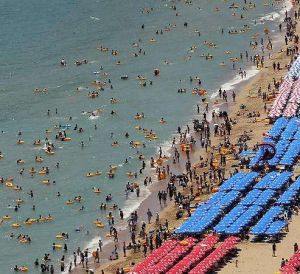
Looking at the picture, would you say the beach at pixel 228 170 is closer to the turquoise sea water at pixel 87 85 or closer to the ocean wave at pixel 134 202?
the ocean wave at pixel 134 202

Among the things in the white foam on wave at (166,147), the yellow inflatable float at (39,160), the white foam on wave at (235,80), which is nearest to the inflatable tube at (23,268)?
the yellow inflatable float at (39,160)

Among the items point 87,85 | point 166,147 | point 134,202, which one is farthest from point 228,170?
point 87,85

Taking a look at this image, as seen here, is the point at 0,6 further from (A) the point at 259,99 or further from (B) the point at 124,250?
(B) the point at 124,250

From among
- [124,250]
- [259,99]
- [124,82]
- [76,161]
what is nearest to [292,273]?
[124,250]

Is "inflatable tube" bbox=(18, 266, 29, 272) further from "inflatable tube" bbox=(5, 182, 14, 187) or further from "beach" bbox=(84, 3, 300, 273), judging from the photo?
"inflatable tube" bbox=(5, 182, 14, 187)

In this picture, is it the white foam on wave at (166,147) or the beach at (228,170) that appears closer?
the beach at (228,170)

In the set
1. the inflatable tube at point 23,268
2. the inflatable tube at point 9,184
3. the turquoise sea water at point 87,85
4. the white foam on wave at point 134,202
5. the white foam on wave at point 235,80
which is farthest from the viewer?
the white foam on wave at point 235,80

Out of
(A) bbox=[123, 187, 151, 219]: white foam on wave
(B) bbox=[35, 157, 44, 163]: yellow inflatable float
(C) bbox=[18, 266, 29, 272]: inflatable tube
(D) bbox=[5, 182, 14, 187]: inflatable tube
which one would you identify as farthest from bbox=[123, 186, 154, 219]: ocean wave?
(B) bbox=[35, 157, 44, 163]: yellow inflatable float

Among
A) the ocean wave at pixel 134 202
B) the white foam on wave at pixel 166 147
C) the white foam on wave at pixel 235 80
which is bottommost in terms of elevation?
the ocean wave at pixel 134 202
